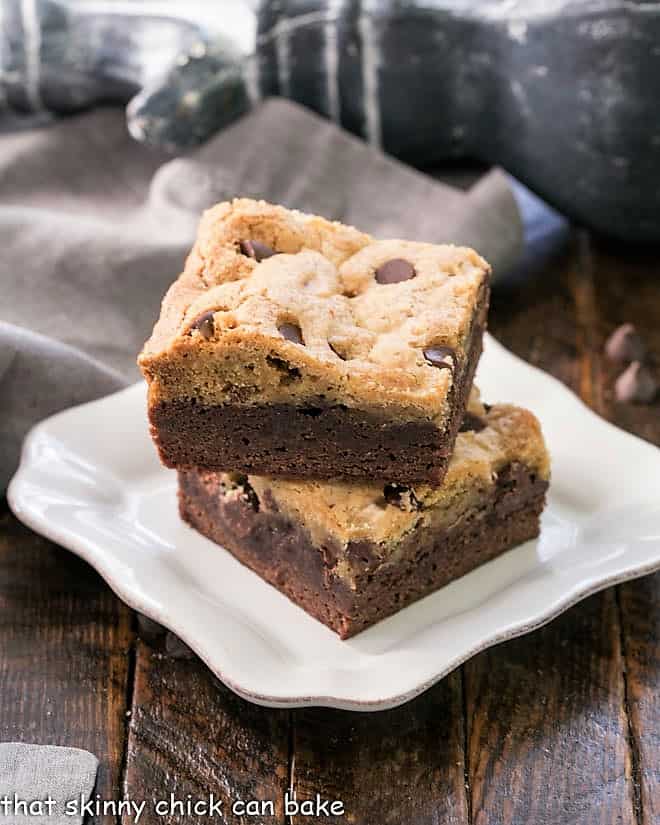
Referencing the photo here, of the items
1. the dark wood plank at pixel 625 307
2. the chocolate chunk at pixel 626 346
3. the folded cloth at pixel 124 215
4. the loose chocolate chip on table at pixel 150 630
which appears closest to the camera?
the loose chocolate chip on table at pixel 150 630

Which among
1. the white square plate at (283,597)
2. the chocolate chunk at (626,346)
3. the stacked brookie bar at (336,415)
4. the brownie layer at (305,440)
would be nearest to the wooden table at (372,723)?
the white square plate at (283,597)

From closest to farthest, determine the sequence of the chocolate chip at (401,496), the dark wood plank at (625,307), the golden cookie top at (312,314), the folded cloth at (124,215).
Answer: the golden cookie top at (312,314)
the chocolate chip at (401,496)
the folded cloth at (124,215)
the dark wood plank at (625,307)

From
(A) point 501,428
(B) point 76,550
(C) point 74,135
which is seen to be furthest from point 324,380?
(C) point 74,135

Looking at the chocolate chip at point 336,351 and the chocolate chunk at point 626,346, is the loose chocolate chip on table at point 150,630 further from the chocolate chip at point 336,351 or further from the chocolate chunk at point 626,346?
the chocolate chunk at point 626,346

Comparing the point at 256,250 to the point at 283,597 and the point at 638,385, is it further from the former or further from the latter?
the point at 638,385

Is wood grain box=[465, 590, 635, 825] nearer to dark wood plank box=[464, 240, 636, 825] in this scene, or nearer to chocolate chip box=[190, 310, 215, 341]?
dark wood plank box=[464, 240, 636, 825]

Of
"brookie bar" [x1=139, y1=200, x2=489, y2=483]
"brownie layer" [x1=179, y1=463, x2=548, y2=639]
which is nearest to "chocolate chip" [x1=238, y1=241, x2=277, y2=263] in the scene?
"brookie bar" [x1=139, y1=200, x2=489, y2=483]

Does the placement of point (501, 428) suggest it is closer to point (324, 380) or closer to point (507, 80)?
point (324, 380)

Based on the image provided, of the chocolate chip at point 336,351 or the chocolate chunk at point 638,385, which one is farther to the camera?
the chocolate chunk at point 638,385

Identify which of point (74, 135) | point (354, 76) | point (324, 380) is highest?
point (324, 380)
